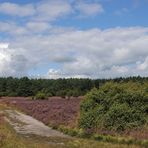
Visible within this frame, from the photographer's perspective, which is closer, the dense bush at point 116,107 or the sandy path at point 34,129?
the dense bush at point 116,107

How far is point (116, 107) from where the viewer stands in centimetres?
2802

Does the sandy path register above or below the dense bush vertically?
below

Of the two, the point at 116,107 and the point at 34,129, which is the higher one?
the point at 116,107

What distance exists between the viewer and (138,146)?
2141cm

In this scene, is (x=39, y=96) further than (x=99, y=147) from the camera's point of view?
Yes

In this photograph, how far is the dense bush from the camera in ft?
90.6

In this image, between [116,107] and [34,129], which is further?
[34,129]

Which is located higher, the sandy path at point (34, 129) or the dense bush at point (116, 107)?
the dense bush at point (116, 107)

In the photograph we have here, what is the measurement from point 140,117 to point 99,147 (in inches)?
295

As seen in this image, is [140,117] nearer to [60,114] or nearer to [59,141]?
[59,141]

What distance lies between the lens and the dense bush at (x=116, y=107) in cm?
2761

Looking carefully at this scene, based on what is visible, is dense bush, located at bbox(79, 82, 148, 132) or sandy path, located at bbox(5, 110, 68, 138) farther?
sandy path, located at bbox(5, 110, 68, 138)

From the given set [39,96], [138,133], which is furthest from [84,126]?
[39,96]

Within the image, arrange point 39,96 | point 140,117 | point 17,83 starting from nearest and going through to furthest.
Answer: point 140,117, point 39,96, point 17,83
